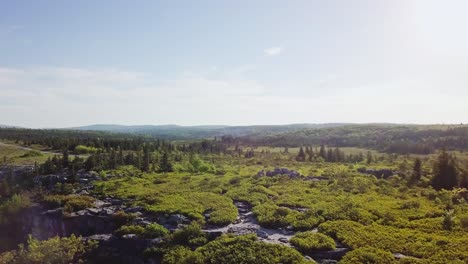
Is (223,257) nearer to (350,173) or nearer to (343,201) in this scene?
(343,201)

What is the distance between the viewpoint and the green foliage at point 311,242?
104 ft

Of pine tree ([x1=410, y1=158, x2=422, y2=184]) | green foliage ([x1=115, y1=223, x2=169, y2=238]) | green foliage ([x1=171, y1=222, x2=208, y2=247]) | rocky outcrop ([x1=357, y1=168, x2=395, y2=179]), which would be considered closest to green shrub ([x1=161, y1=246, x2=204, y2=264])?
green foliage ([x1=171, y1=222, x2=208, y2=247])

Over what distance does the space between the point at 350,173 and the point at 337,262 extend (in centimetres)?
4120

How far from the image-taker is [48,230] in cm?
4750

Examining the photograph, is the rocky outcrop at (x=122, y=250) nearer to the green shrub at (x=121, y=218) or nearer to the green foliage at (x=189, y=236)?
the green foliage at (x=189, y=236)

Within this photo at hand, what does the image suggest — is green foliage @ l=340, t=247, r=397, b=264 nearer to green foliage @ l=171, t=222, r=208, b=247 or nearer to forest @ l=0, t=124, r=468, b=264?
forest @ l=0, t=124, r=468, b=264

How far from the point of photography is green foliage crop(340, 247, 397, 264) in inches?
1103

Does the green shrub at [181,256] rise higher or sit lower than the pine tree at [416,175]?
lower

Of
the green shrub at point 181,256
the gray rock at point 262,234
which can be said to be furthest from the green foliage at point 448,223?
the green shrub at point 181,256

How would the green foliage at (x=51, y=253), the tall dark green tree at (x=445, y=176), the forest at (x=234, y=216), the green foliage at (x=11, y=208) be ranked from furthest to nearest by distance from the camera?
the tall dark green tree at (x=445, y=176) → the green foliage at (x=11, y=208) → the green foliage at (x=51, y=253) → the forest at (x=234, y=216)

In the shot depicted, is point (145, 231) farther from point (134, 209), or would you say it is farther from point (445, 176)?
point (445, 176)

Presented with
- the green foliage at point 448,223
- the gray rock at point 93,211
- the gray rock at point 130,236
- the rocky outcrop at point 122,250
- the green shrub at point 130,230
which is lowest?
the rocky outcrop at point 122,250

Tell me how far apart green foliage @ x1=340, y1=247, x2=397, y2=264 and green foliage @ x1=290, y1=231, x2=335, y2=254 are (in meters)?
2.40

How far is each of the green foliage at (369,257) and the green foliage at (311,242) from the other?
94.7 inches
